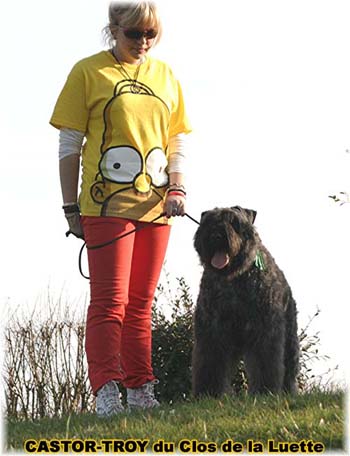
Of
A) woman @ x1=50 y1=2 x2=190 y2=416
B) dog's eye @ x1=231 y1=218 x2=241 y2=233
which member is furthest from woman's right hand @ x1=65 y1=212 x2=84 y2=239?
dog's eye @ x1=231 y1=218 x2=241 y2=233

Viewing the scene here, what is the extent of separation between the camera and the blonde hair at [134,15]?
4.91 m

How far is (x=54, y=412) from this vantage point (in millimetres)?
7238

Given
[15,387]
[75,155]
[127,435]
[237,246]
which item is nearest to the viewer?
[127,435]

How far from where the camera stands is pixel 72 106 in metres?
4.93

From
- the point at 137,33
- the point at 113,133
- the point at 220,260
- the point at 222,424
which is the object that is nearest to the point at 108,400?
the point at 222,424

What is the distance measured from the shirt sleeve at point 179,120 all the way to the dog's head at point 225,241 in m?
0.60

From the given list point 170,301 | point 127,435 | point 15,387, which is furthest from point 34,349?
point 127,435

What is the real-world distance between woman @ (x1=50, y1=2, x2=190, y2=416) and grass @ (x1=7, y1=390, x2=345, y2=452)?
364 millimetres

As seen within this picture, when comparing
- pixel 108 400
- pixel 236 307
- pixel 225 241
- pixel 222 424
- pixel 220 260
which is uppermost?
pixel 225 241

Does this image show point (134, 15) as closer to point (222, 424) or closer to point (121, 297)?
point (121, 297)

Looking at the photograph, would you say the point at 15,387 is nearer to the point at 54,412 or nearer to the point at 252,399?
the point at 54,412

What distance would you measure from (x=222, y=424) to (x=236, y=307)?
4.57 ft

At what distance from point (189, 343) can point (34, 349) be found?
1474 millimetres

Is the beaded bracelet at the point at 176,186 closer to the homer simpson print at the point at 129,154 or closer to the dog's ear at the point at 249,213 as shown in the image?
the homer simpson print at the point at 129,154
